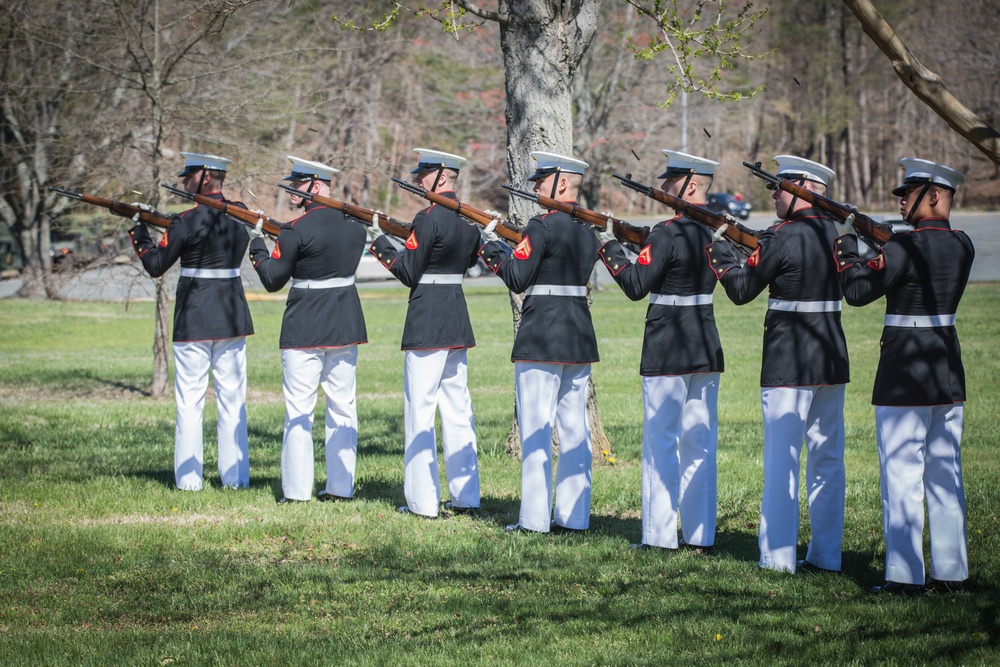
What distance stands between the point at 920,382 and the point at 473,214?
304 cm

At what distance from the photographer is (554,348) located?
23.7ft

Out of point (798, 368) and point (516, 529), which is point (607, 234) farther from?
point (516, 529)

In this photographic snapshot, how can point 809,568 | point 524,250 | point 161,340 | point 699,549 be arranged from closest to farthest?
point 809,568 → point 699,549 → point 524,250 → point 161,340

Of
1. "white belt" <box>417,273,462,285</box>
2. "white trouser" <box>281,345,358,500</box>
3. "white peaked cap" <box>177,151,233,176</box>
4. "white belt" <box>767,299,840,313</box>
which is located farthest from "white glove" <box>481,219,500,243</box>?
"white peaked cap" <box>177,151,233,176</box>

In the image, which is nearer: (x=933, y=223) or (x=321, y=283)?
(x=933, y=223)

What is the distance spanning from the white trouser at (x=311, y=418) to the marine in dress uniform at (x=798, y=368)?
3.08 metres

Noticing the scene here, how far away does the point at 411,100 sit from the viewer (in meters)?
33.7

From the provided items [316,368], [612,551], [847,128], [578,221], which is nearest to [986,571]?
[612,551]

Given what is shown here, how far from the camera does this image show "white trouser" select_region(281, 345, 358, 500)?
8141 millimetres

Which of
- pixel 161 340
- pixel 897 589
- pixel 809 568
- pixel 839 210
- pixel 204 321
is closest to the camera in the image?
pixel 897 589

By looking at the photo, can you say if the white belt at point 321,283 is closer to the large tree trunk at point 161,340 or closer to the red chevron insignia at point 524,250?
the red chevron insignia at point 524,250

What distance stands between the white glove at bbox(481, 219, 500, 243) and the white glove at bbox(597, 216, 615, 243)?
778 millimetres

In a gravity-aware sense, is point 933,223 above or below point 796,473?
above

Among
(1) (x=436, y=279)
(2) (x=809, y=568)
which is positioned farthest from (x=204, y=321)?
(2) (x=809, y=568)
